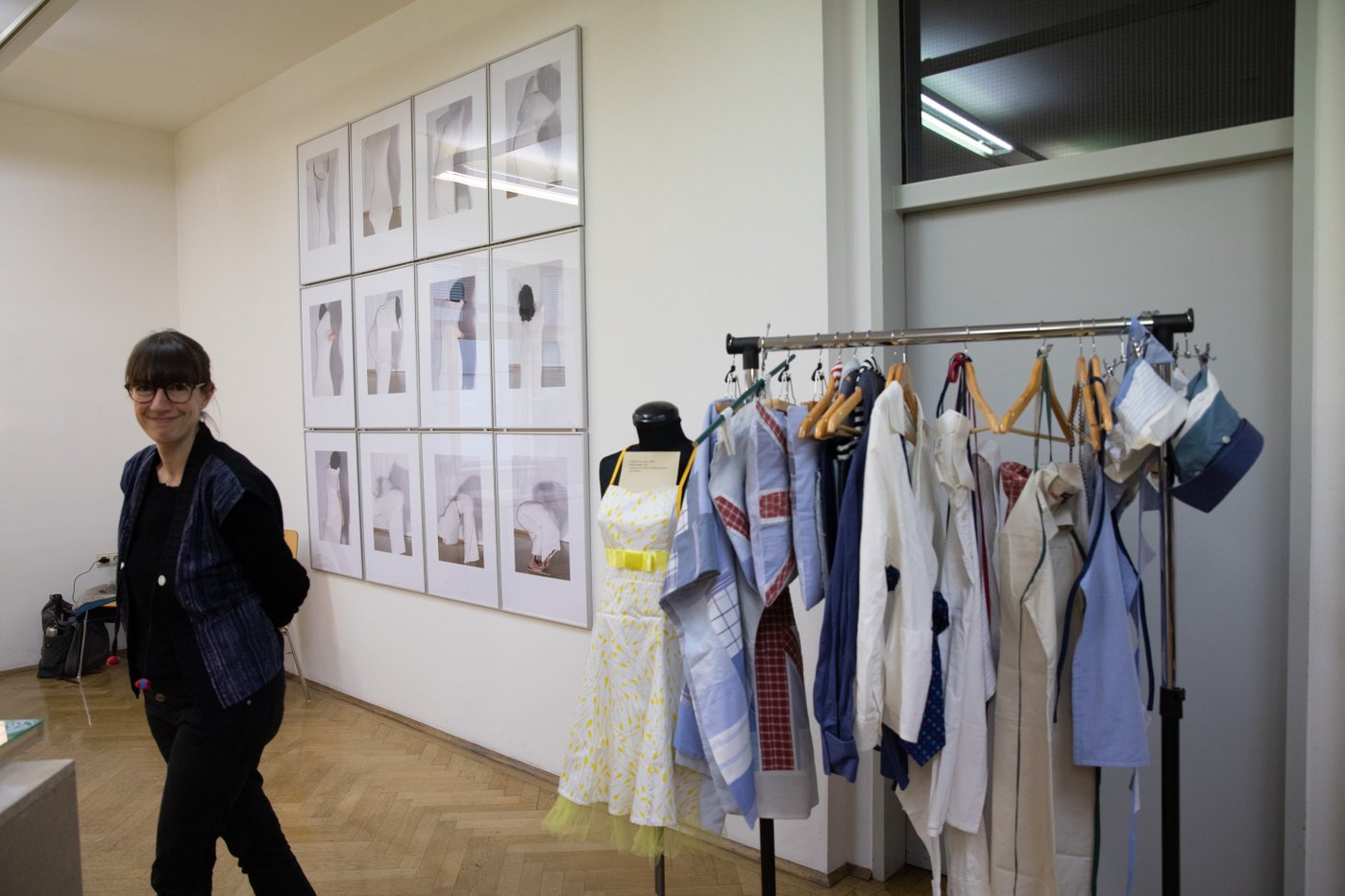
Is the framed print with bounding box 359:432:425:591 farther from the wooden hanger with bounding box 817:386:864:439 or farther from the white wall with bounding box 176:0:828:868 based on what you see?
the wooden hanger with bounding box 817:386:864:439

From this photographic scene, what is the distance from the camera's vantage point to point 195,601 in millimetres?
1952

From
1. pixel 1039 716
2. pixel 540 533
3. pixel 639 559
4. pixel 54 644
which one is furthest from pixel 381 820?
pixel 54 644

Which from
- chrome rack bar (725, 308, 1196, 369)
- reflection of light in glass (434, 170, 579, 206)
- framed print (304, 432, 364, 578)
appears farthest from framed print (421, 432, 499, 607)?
chrome rack bar (725, 308, 1196, 369)

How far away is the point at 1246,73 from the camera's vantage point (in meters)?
2.22

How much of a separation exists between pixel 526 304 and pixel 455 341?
51 centimetres

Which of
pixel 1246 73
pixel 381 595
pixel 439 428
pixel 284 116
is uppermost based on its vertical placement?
pixel 284 116

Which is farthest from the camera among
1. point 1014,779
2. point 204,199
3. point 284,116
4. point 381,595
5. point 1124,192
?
point 204,199

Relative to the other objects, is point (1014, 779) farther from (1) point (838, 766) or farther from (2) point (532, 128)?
(2) point (532, 128)

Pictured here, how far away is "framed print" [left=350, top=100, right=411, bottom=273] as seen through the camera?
13.6ft

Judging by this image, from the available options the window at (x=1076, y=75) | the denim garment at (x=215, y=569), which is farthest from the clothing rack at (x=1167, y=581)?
the denim garment at (x=215, y=569)

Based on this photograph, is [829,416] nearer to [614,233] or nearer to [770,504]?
[770,504]

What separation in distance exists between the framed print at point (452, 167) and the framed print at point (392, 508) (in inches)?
37.3

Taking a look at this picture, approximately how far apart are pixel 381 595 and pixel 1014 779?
11.4ft

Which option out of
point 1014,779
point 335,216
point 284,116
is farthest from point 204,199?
point 1014,779
